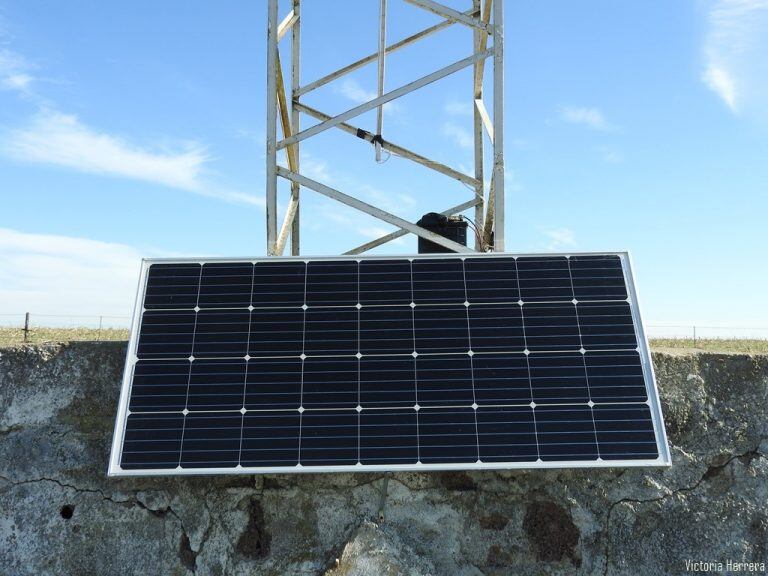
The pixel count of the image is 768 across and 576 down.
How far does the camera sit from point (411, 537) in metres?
5.40

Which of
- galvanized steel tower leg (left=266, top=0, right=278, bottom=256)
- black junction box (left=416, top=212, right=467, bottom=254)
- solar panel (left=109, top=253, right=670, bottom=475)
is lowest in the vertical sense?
solar panel (left=109, top=253, right=670, bottom=475)

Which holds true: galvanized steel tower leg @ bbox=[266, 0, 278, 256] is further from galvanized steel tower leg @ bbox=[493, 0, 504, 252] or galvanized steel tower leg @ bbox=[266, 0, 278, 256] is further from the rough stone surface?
the rough stone surface

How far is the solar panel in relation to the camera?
5.12 metres

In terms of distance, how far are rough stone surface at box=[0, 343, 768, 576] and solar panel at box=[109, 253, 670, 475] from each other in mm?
579

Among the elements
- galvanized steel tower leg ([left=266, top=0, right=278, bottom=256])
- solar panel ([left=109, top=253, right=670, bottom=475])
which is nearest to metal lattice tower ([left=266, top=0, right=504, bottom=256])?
galvanized steel tower leg ([left=266, top=0, right=278, bottom=256])

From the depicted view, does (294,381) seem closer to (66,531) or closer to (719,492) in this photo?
(66,531)

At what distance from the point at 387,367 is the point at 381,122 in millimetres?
3590

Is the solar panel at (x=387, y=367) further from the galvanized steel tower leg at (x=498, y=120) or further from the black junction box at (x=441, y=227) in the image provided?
the black junction box at (x=441, y=227)

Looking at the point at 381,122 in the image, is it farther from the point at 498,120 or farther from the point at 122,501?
the point at 122,501

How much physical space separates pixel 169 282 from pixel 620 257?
4.28 meters

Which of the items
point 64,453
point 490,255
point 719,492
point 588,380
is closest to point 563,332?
point 588,380

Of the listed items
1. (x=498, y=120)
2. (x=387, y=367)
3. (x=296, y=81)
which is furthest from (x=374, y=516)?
(x=296, y=81)

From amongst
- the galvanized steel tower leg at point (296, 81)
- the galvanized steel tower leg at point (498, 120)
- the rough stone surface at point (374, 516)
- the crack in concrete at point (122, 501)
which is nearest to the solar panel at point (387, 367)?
the rough stone surface at point (374, 516)

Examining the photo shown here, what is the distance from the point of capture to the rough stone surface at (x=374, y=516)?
17.7 ft
